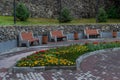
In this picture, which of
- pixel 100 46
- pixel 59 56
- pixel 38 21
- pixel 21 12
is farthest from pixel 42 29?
pixel 59 56

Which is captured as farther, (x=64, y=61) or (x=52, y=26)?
(x=52, y=26)

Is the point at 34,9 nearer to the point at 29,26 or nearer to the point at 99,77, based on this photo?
the point at 29,26

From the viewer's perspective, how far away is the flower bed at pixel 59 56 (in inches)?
516

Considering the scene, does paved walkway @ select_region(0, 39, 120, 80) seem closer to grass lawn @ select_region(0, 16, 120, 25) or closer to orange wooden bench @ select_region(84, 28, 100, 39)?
grass lawn @ select_region(0, 16, 120, 25)

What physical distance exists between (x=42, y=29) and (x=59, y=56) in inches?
315

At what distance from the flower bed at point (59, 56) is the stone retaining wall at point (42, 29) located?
3971mm

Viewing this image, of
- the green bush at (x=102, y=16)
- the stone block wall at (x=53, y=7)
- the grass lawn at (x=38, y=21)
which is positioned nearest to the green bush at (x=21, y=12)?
the grass lawn at (x=38, y=21)

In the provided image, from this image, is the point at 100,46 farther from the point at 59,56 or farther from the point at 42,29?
the point at 42,29

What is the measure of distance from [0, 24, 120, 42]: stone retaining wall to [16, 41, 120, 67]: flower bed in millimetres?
A: 3971

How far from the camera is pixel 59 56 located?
1509 centimetres

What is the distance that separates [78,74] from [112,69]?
1.93 meters

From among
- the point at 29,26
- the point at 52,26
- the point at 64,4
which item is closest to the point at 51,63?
the point at 29,26

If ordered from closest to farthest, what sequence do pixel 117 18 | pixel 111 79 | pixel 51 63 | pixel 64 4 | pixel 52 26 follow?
pixel 111 79 → pixel 51 63 → pixel 52 26 → pixel 64 4 → pixel 117 18

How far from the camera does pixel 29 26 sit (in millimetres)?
21875
